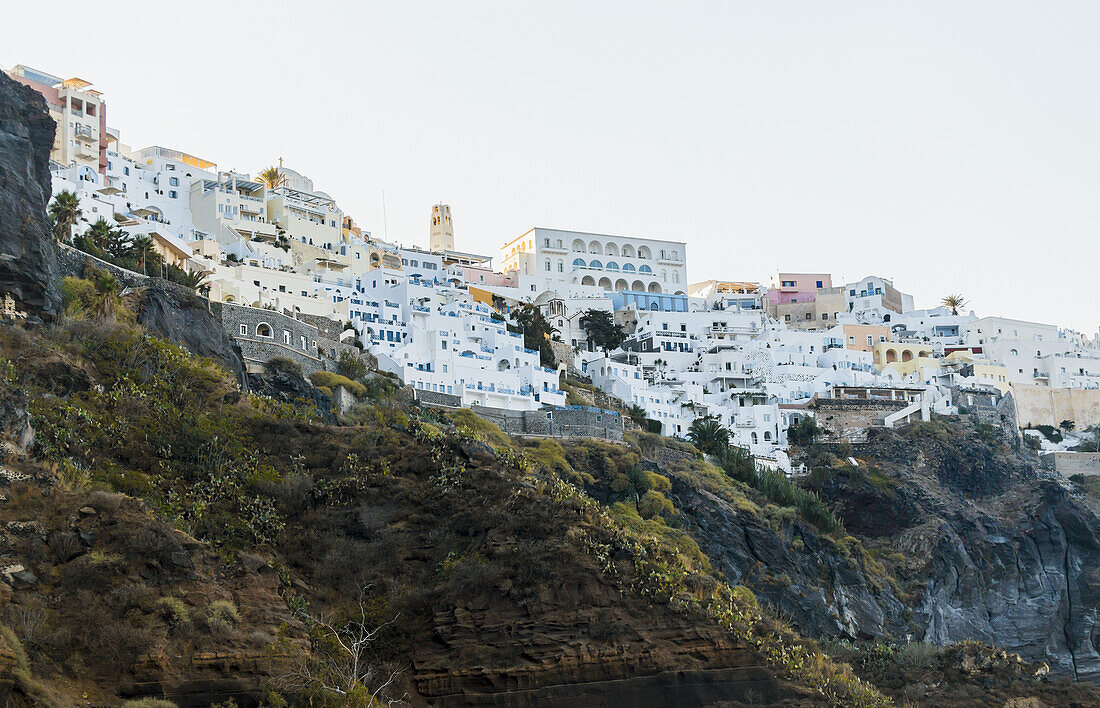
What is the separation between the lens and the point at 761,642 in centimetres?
3616

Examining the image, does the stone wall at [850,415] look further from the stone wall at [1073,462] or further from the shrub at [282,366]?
the shrub at [282,366]

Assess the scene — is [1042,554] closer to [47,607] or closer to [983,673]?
[983,673]

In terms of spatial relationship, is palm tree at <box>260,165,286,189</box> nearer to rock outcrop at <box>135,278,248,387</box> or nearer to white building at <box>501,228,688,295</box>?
white building at <box>501,228,688,295</box>

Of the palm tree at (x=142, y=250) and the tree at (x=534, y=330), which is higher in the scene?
the palm tree at (x=142, y=250)

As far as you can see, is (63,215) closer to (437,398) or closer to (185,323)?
(185,323)

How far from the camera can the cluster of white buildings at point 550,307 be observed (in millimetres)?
66062

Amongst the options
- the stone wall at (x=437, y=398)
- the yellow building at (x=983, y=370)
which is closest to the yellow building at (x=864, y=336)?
the yellow building at (x=983, y=370)

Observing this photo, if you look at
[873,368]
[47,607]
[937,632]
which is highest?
[873,368]

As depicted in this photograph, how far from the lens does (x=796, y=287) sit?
114625 mm

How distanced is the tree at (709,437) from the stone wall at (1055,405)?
32.0 m

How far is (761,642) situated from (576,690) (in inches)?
250

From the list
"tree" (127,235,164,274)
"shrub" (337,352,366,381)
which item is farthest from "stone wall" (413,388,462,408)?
"tree" (127,235,164,274)

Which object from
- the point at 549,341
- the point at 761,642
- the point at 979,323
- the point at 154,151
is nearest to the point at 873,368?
the point at 979,323

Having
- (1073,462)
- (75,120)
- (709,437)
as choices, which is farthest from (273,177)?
(1073,462)
